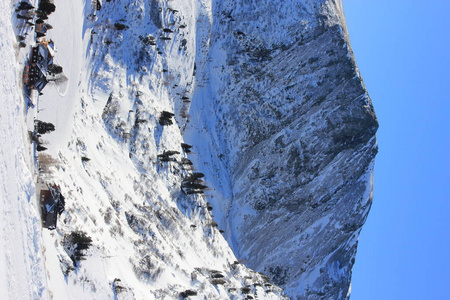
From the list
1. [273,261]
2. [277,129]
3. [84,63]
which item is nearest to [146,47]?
[84,63]

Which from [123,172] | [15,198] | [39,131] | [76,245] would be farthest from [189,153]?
[15,198]

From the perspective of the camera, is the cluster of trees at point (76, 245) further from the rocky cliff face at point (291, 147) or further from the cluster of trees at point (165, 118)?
the rocky cliff face at point (291, 147)

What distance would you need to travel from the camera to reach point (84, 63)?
125 feet

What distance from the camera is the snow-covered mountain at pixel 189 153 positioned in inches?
957

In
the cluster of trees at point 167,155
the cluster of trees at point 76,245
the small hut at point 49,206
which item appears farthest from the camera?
the cluster of trees at point 167,155

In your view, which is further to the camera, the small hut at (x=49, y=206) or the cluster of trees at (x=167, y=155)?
the cluster of trees at (x=167, y=155)

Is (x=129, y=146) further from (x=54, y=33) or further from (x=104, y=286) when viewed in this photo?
(x=104, y=286)

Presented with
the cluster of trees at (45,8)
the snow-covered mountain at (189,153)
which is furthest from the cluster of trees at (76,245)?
the cluster of trees at (45,8)

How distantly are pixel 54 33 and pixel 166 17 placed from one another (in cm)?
2771

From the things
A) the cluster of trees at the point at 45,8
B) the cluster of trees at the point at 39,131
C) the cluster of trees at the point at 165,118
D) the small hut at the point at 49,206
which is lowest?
the small hut at the point at 49,206

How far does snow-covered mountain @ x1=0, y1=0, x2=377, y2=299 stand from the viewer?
79.8 ft

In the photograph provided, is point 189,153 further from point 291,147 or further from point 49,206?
point 49,206

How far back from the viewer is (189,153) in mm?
60375

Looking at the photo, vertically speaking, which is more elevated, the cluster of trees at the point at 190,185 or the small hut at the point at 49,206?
the cluster of trees at the point at 190,185
